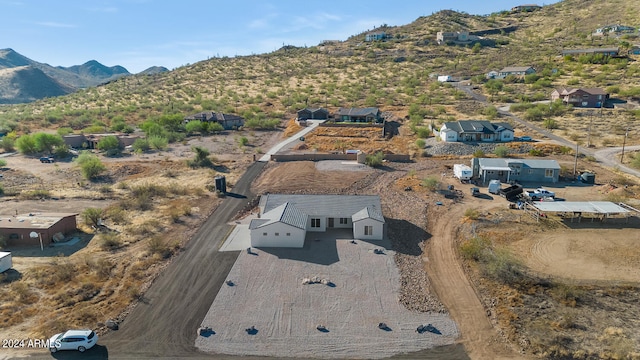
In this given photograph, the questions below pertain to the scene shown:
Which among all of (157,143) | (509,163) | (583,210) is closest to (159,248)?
(583,210)

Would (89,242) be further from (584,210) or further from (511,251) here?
(584,210)

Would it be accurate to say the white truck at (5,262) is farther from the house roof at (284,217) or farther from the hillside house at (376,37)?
the hillside house at (376,37)

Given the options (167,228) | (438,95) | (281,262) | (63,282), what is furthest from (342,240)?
(438,95)

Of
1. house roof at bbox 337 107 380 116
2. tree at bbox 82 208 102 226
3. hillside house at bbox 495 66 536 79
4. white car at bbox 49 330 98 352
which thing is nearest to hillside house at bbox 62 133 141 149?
tree at bbox 82 208 102 226

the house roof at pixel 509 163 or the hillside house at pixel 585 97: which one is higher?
the hillside house at pixel 585 97

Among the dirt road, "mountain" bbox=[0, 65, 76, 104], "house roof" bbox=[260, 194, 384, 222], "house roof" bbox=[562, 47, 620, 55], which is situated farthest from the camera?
"mountain" bbox=[0, 65, 76, 104]

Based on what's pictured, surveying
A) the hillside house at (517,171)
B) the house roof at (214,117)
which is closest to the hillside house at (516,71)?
the hillside house at (517,171)

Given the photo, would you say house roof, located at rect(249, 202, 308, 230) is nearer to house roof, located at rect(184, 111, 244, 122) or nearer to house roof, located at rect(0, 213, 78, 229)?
house roof, located at rect(0, 213, 78, 229)
